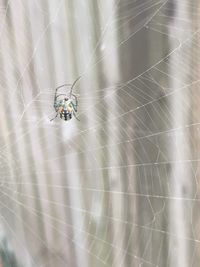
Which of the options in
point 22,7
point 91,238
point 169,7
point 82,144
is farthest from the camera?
point 91,238

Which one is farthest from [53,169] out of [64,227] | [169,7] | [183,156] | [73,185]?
[169,7]

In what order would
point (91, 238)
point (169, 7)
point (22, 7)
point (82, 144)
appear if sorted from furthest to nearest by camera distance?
1. point (91, 238)
2. point (82, 144)
3. point (22, 7)
4. point (169, 7)

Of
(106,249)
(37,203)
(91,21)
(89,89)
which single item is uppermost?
(91,21)

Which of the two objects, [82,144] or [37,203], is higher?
[82,144]

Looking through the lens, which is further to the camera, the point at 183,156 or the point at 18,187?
the point at 18,187

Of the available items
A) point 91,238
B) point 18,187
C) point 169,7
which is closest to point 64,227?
point 91,238

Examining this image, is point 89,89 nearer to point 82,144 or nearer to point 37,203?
point 82,144
